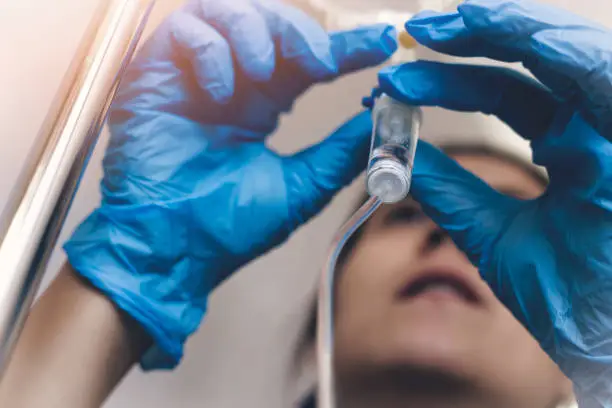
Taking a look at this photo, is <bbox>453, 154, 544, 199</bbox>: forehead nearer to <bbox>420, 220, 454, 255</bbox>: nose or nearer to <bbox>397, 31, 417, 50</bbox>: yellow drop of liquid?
<bbox>420, 220, 454, 255</bbox>: nose

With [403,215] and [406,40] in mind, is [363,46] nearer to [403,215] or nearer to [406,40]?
[406,40]

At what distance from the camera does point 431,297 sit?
0.93 metres

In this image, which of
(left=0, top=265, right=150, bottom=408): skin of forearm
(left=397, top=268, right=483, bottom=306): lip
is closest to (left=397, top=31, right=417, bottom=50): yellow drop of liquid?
(left=397, top=268, right=483, bottom=306): lip

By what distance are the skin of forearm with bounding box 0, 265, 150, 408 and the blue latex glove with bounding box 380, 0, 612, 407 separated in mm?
477

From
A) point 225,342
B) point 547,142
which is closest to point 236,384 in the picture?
point 225,342

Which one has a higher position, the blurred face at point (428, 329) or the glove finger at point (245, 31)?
the glove finger at point (245, 31)

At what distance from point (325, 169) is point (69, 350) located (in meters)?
0.43

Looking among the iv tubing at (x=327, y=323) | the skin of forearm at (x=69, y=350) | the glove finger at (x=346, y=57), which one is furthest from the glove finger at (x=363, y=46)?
the skin of forearm at (x=69, y=350)

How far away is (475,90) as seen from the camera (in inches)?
28.7

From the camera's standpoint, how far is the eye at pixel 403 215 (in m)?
1.01

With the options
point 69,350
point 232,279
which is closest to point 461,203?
point 232,279

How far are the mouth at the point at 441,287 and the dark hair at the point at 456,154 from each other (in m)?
0.13

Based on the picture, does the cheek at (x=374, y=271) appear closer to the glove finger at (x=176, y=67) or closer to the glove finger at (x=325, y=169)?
the glove finger at (x=325, y=169)

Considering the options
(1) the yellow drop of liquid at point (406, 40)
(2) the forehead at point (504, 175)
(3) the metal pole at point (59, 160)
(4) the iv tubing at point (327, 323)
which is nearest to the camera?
(3) the metal pole at point (59, 160)
